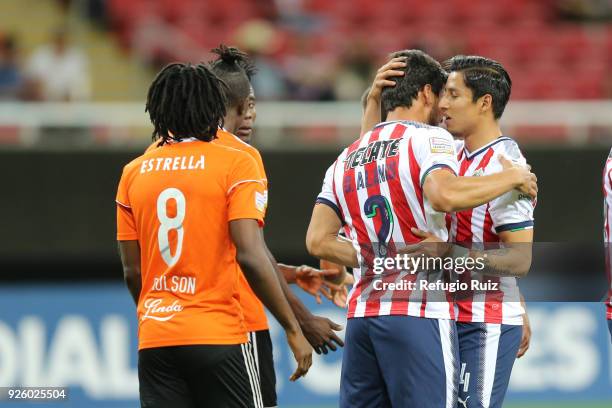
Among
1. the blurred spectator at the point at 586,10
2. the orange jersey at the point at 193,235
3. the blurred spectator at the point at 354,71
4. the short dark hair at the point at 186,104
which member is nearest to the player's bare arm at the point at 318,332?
the orange jersey at the point at 193,235

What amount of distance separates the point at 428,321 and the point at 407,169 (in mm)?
673

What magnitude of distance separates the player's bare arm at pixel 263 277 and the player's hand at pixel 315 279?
1.25m

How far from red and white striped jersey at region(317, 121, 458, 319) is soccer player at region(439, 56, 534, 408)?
27 centimetres

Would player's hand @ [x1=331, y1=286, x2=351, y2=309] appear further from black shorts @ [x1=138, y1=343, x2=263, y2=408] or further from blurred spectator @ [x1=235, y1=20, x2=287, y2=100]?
blurred spectator @ [x1=235, y1=20, x2=287, y2=100]

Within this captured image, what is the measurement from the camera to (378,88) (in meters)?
4.95

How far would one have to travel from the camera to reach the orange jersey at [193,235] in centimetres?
427

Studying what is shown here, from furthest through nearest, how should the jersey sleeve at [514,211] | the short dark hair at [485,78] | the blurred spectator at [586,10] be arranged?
the blurred spectator at [586,10] < the short dark hair at [485,78] < the jersey sleeve at [514,211]

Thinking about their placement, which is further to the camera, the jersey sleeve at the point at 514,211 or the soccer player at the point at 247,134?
the soccer player at the point at 247,134

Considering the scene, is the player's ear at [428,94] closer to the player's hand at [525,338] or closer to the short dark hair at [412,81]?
the short dark hair at [412,81]

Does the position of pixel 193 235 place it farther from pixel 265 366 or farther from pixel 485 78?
pixel 485 78

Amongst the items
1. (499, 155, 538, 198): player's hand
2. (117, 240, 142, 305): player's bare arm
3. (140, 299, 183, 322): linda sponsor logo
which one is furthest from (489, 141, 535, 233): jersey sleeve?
(117, 240, 142, 305): player's bare arm

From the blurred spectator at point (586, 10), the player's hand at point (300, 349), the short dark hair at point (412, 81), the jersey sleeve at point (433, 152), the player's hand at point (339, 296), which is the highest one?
the blurred spectator at point (586, 10)

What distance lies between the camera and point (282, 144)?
10.5m

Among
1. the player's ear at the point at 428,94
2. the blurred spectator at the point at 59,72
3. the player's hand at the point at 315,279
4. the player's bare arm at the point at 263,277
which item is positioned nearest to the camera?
the player's bare arm at the point at 263,277
